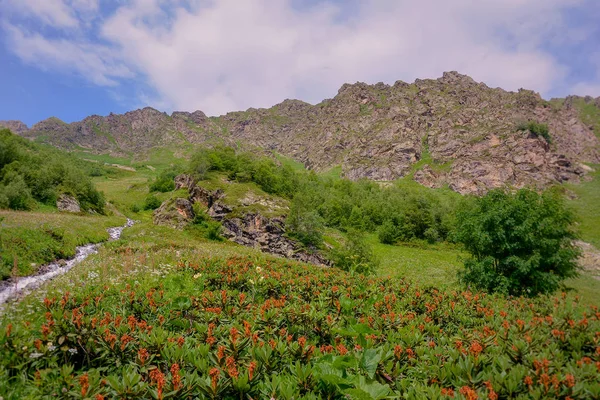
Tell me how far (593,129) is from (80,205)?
26497cm

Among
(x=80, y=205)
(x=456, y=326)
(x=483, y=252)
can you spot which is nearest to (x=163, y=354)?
(x=456, y=326)

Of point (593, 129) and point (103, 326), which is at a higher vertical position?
point (593, 129)

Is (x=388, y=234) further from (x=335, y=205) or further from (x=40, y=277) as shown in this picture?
(x=40, y=277)

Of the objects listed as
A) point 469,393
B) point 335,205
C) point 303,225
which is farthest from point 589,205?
point 469,393

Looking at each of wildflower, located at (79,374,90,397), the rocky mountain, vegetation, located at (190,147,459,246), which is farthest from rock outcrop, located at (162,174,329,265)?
the rocky mountain

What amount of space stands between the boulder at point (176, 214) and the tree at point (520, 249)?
114ft

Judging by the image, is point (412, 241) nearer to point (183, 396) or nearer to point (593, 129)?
point (183, 396)

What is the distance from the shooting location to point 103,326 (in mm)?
4789

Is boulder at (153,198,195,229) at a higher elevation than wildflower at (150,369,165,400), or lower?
lower

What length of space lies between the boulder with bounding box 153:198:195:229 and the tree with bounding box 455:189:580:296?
114ft

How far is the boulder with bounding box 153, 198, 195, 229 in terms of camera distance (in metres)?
40.9

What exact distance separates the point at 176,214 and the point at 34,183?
22612 millimetres

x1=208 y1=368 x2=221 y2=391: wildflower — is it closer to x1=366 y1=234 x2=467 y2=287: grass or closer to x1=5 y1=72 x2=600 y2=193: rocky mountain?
x1=366 y1=234 x2=467 y2=287: grass

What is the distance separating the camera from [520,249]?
1680 cm
